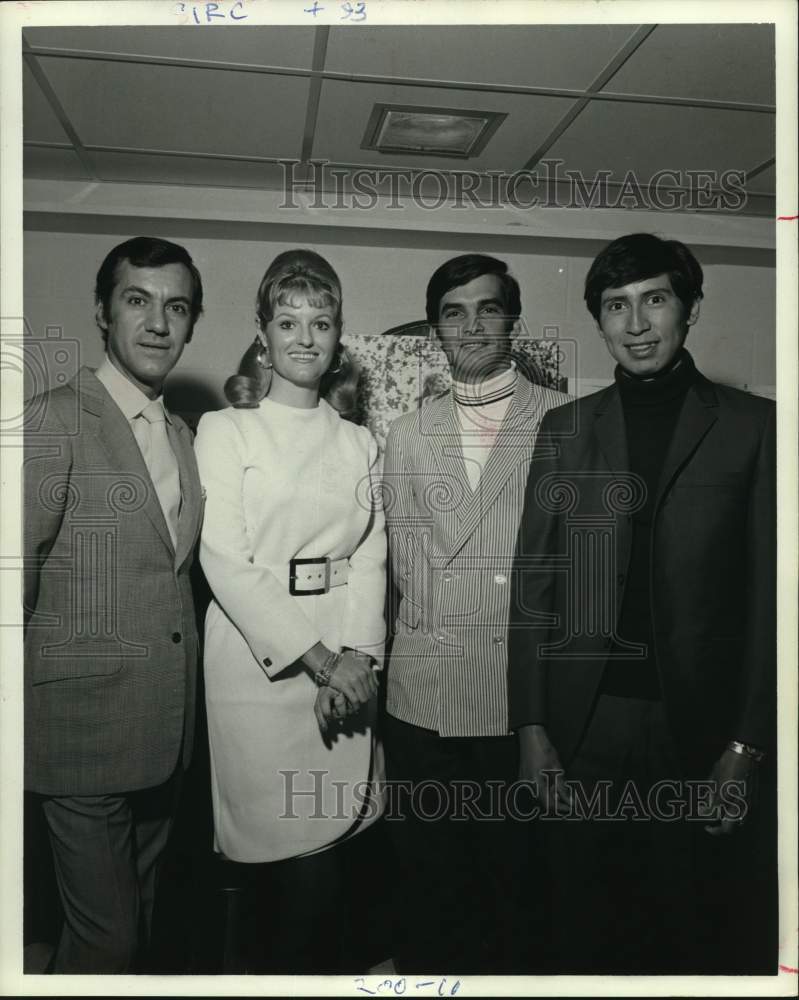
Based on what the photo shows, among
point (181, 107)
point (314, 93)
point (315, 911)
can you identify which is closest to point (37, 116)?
point (181, 107)

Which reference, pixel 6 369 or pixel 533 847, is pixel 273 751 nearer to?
pixel 533 847

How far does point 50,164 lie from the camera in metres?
1.47

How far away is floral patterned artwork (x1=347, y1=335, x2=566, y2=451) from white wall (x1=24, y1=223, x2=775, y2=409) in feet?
0.12

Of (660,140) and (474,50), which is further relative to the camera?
(660,140)

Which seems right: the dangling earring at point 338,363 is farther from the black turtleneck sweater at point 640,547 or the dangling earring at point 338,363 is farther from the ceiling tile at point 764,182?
the ceiling tile at point 764,182

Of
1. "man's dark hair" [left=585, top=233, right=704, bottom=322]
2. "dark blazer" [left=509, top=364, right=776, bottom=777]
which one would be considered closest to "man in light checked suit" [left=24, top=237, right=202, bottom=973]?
"dark blazer" [left=509, top=364, right=776, bottom=777]

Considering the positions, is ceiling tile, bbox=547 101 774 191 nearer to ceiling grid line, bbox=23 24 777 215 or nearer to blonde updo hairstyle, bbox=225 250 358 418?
ceiling grid line, bbox=23 24 777 215

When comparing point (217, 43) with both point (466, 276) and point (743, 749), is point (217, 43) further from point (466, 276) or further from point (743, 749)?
point (743, 749)

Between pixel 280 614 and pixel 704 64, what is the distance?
131 cm

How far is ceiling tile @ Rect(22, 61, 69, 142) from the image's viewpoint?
144 cm

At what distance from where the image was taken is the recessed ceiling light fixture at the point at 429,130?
144 cm

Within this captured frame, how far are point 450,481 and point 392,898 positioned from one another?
0.84 meters

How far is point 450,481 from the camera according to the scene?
1.49 metres

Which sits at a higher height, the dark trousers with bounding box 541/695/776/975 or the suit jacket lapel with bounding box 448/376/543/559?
the suit jacket lapel with bounding box 448/376/543/559
